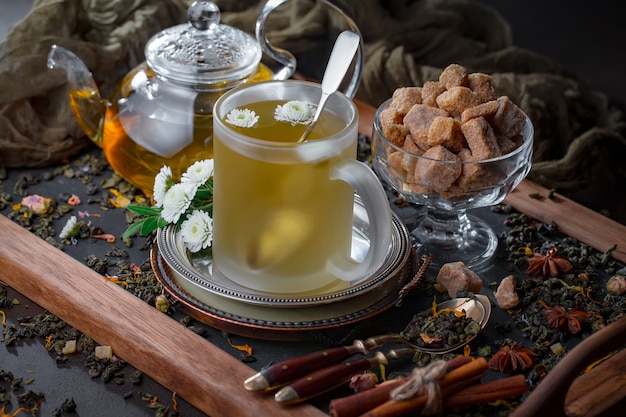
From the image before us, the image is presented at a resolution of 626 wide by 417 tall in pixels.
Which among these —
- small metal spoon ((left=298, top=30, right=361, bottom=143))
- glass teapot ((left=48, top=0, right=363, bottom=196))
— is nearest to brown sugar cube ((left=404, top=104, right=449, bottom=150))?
small metal spoon ((left=298, top=30, right=361, bottom=143))

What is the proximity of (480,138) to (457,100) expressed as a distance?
65 millimetres

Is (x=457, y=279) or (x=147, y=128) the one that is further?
(x=147, y=128)

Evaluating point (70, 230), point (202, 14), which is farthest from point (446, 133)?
point (70, 230)

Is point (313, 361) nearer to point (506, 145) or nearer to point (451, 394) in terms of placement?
point (451, 394)

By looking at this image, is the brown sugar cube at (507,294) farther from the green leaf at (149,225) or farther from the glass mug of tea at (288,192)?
the green leaf at (149,225)

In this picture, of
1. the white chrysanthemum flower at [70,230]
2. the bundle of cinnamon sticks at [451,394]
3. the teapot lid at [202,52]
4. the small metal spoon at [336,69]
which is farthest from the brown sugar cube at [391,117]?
the white chrysanthemum flower at [70,230]

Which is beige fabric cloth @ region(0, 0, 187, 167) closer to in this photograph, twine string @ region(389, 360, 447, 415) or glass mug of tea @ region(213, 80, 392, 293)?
glass mug of tea @ region(213, 80, 392, 293)

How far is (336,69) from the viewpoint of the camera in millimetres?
986

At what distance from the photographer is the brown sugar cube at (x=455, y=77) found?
1080mm

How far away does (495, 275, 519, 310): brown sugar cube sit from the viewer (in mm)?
1031

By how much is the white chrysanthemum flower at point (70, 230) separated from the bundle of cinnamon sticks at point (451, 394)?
473 mm

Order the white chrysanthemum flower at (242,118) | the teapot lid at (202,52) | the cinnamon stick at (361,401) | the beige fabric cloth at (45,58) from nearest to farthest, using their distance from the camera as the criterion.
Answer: the cinnamon stick at (361,401) < the white chrysanthemum flower at (242,118) < the teapot lid at (202,52) < the beige fabric cloth at (45,58)

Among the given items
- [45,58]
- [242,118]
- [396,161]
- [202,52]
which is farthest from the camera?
[45,58]

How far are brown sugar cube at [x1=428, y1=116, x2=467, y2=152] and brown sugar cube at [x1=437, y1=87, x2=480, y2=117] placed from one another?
0.02m
